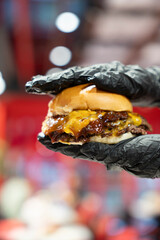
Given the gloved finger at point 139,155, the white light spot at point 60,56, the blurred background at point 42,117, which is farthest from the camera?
the white light spot at point 60,56

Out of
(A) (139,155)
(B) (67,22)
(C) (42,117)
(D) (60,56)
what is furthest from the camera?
(C) (42,117)

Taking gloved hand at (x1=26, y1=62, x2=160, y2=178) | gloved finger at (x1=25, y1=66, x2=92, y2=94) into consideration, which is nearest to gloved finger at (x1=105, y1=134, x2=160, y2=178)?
gloved hand at (x1=26, y1=62, x2=160, y2=178)

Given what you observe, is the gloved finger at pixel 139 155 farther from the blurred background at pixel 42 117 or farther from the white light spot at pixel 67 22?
the white light spot at pixel 67 22

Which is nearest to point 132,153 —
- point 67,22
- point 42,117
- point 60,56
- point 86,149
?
point 86,149

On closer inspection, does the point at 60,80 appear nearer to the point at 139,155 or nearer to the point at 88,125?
the point at 88,125

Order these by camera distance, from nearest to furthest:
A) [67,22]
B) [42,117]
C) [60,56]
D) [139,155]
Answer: [139,155] → [67,22] → [60,56] → [42,117]

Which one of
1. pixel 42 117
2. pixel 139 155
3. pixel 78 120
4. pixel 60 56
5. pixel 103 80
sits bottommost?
pixel 42 117

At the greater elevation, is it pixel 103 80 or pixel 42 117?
pixel 103 80

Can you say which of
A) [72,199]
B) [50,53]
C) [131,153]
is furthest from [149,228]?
[50,53]

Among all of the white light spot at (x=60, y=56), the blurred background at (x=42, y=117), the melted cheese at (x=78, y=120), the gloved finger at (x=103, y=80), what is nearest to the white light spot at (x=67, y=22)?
the blurred background at (x=42, y=117)
